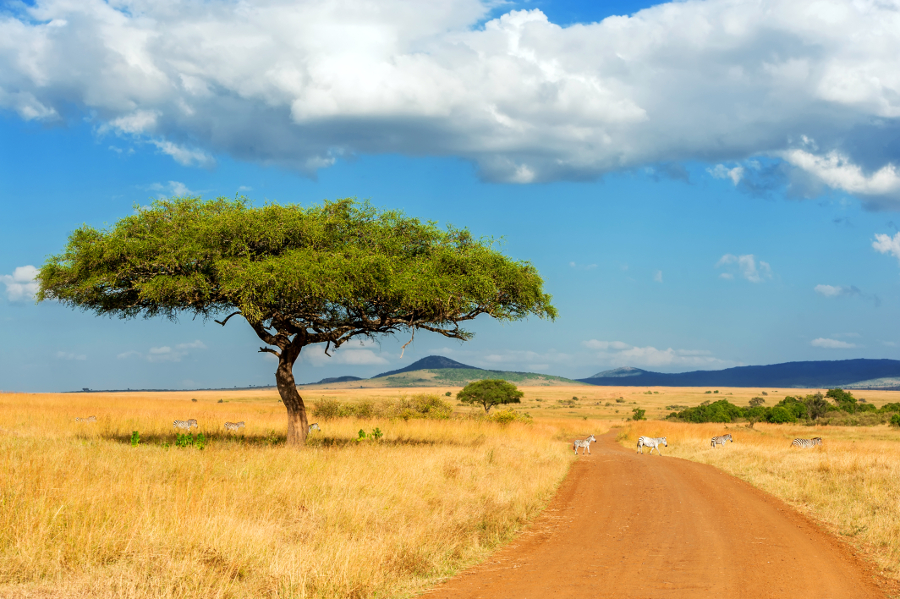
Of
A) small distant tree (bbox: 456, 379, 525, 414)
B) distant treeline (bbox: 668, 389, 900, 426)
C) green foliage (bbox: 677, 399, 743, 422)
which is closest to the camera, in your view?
distant treeline (bbox: 668, 389, 900, 426)

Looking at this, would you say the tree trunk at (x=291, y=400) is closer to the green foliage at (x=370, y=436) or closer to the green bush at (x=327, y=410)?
the green foliage at (x=370, y=436)

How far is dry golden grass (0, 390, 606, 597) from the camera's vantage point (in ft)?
24.2

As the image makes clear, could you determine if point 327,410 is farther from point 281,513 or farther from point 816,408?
point 816,408

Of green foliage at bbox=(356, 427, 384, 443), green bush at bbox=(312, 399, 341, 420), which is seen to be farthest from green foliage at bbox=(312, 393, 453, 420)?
green foliage at bbox=(356, 427, 384, 443)

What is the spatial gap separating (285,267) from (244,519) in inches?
355

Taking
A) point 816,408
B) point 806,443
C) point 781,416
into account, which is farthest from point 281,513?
point 816,408

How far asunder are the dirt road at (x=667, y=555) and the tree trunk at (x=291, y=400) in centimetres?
909

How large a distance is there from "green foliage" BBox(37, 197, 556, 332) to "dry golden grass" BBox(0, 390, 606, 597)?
4618 mm

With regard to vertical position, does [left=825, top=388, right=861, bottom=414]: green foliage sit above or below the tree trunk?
below

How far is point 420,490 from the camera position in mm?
13359

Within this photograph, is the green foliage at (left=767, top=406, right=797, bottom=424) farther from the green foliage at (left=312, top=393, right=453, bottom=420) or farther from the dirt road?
the dirt road

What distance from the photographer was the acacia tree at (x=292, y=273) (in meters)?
17.9

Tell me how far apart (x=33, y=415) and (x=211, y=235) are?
18828 millimetres

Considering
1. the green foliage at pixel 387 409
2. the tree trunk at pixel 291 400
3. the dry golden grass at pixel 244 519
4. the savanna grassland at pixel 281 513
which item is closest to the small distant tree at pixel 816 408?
the green foliage at pixel 387 409
